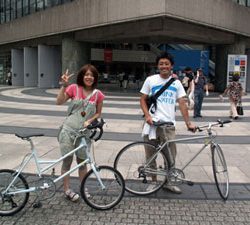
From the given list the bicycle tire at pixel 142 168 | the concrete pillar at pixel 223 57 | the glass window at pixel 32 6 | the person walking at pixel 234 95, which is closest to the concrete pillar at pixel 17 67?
the glass window at pixel 32 6

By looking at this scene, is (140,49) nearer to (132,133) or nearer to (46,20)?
(46,20)

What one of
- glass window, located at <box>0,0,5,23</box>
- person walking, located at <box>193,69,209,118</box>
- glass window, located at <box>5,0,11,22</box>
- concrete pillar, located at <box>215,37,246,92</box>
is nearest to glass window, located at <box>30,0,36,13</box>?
glass window, located at <box>5,0,11,22</box>

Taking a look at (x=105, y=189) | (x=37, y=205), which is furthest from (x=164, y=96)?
(x=37, y=205)

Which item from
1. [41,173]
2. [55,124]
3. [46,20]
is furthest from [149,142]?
[46,20]

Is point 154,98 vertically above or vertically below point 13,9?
below

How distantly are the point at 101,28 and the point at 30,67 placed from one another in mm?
13766

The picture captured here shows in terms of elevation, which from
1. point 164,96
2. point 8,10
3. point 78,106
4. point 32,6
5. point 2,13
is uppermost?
point 8,10

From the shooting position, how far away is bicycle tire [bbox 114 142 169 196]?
5.12 metres

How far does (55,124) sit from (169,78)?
22.8ft

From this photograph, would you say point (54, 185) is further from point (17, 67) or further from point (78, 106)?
point (17, 67)

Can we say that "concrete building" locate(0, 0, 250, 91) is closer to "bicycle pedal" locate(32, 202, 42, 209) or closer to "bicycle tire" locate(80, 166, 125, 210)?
"bicycle tire" locate(80, 166, 125, 210)

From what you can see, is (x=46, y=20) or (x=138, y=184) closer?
(x=138, y=184)

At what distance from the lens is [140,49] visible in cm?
6581

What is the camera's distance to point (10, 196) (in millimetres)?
4391
